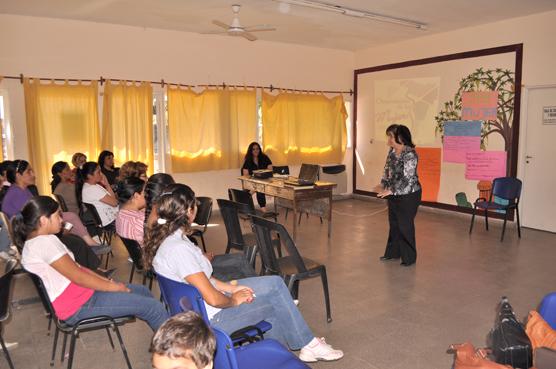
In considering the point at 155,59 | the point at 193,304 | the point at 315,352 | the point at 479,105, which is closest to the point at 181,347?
the point at 193,304

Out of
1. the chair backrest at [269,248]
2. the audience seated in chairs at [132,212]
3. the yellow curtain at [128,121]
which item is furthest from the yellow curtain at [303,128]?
the chair backrest at [269,248]

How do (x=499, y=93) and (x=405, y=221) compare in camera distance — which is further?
(x=499, y=93)

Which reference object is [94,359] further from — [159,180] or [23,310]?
[159,180]

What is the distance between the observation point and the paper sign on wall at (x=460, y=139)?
277 inches

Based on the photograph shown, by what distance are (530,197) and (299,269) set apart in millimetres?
4719

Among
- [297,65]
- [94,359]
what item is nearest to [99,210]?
[94,359]

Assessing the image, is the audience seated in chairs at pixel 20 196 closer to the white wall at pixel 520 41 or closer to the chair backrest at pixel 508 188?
the chair backrest at pixel 508 188

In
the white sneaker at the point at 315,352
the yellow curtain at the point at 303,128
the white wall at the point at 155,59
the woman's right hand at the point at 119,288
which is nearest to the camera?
the woman's right hand at the point at 119,288

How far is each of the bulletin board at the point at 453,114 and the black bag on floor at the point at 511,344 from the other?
5351 mm

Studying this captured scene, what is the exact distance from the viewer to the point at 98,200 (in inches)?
189

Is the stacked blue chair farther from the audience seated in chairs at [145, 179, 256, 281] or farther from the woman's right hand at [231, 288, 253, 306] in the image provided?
the audience seated in chairs at [145, 179, 256, 281]

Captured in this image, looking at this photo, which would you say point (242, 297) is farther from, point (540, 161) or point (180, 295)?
point (540, 161)

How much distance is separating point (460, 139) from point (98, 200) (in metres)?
5.43

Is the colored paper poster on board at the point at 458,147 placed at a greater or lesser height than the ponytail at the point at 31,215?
greater
